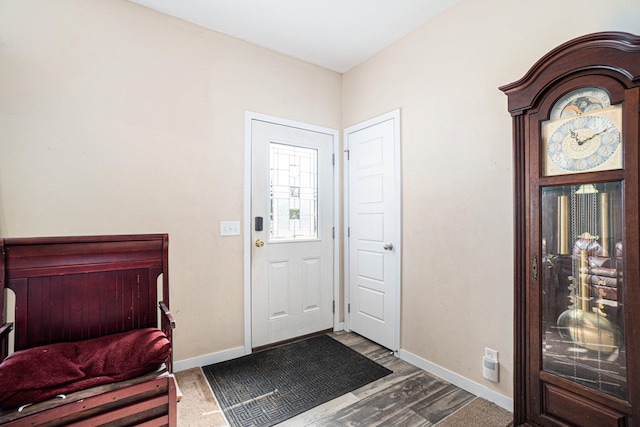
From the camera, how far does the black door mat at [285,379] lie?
1.88 metres

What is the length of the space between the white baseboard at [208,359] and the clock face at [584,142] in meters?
2.51

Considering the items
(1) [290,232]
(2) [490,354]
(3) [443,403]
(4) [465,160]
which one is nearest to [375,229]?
(1) [290,232]

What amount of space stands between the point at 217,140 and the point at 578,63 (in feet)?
7.53

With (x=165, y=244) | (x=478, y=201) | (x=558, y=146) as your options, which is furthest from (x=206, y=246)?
(x=558, y=146)

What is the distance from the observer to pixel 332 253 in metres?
3.12

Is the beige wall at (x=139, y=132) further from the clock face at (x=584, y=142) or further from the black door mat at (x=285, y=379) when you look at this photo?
the clock face at (x=584, y=142)

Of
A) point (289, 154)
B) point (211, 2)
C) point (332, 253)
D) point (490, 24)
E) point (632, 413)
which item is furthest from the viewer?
point (332, 253)

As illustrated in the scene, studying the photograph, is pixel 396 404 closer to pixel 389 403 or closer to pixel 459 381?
pixel 389 403

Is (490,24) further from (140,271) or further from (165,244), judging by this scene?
(140,271)

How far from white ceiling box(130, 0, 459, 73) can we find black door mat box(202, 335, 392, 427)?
8.82ft

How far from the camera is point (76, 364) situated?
135 centimetres

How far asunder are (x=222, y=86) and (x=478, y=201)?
7.08 feet

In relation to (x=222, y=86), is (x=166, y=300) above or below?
below

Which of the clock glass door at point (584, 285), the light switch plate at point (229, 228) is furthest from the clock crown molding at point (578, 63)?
the light switch plate at point (229, 228)
